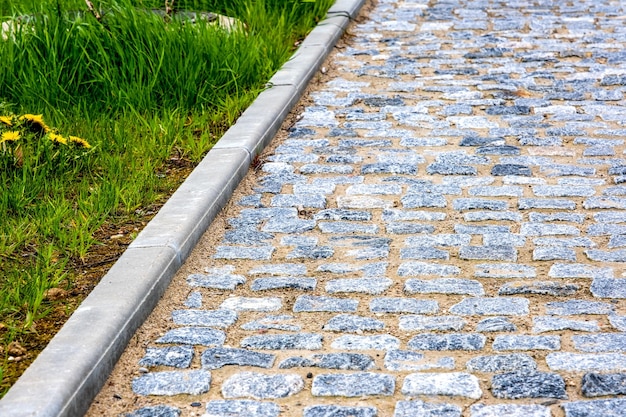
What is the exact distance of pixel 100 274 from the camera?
12.3 feet

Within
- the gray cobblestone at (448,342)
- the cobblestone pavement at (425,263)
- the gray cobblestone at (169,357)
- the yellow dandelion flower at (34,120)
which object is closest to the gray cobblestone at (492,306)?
the cobblestone pavement at (425,263)

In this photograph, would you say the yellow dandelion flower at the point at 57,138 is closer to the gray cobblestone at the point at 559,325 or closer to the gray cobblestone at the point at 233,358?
the gray cobblestone at the point at 233,358

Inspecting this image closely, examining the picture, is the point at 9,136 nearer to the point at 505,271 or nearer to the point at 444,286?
the point at 444,286

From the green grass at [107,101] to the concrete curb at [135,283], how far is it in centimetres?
20

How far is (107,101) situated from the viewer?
5.54m

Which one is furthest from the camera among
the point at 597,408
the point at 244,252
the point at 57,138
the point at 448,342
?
the point at 57,138

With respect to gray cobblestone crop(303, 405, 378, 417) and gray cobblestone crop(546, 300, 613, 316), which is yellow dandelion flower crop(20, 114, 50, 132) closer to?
gray cobblestone crop(303, 405, 378, 417)

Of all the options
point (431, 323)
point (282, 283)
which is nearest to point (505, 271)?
point (431, 323)

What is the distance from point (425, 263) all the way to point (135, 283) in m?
1.17

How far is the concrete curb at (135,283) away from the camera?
281 centimetres

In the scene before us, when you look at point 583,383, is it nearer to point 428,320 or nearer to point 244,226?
point 428,320

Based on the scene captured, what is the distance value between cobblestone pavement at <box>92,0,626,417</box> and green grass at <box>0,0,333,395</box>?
472 millimetres

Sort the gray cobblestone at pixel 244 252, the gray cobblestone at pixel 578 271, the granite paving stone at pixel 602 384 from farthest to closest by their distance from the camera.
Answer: the gray cobblestone at pixel 244 252
the gray cobblestone at pixel 578 271
the granite paving stone at pixel 602 384

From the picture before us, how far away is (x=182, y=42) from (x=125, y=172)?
4.54 ft
